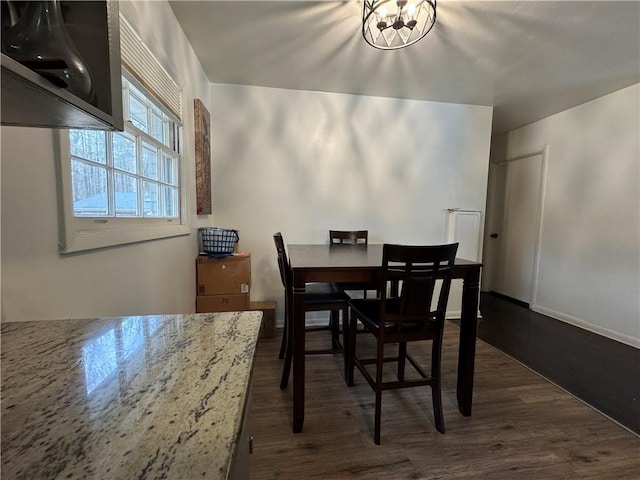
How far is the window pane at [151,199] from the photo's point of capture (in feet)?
5.39

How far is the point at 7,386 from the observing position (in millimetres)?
483

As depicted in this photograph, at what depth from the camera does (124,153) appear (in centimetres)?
141

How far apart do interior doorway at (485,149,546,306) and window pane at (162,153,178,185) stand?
4.13 metres

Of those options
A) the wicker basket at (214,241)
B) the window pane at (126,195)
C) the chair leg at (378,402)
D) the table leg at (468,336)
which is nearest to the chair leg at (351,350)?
the chair leg at (378,402)

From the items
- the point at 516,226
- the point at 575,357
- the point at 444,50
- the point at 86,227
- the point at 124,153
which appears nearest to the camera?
the point at 86,227

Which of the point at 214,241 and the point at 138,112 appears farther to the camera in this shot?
the point at 214,241

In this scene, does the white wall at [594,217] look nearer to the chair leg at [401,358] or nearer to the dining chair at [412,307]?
the chair leg at [401,358]

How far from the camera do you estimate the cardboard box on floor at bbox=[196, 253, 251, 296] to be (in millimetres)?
2457

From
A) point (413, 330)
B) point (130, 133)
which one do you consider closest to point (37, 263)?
point (130, 133)

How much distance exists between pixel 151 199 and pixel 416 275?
1.60m

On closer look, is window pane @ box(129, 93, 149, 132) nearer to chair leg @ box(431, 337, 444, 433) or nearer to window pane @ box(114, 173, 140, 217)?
window pane @ box(114, 173, 140, 217)

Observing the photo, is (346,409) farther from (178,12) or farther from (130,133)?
(178,12)

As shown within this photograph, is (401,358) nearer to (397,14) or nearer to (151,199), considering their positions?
(151,199)

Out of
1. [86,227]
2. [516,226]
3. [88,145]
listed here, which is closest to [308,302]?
[86,227]
